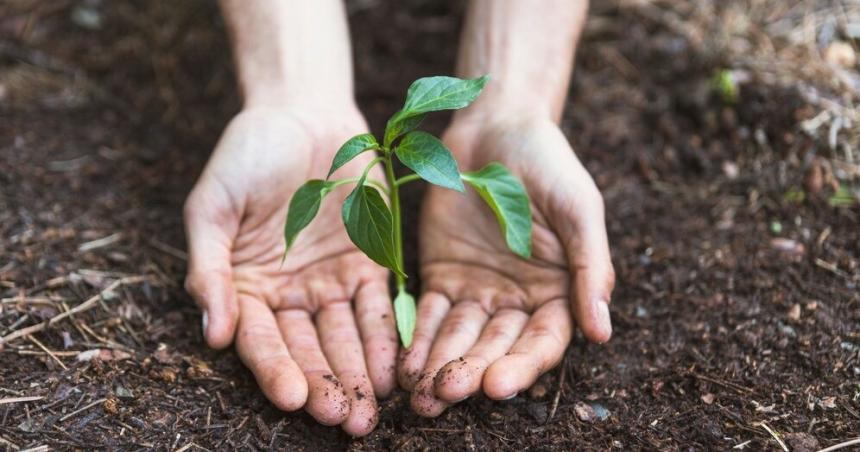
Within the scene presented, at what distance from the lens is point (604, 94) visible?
152 inches

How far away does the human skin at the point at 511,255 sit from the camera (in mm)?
2336

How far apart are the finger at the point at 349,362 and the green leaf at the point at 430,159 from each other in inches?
27.0

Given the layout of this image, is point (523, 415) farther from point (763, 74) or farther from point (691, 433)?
point (763, 74)

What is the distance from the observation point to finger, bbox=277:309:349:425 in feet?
7.34

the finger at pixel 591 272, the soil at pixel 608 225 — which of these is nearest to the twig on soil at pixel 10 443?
the soil at pixel 608 225

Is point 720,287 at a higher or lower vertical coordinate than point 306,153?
lower

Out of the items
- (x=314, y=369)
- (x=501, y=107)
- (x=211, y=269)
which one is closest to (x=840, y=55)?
(x=501, y=107)

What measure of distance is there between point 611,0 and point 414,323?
2.59m

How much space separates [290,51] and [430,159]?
1296 millimetres

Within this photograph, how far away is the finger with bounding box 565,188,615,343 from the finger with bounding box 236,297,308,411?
870mm

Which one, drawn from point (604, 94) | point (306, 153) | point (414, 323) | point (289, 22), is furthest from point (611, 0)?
point (414, 323)

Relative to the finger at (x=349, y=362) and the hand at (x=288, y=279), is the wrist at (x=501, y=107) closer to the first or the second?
the hand at (x=288, y=279)

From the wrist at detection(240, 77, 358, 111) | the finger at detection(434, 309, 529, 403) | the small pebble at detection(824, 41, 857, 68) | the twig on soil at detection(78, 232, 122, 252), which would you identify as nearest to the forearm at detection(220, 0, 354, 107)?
the wrist at detection(240, 77, 358, 111)

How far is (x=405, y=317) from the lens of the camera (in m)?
2.47
